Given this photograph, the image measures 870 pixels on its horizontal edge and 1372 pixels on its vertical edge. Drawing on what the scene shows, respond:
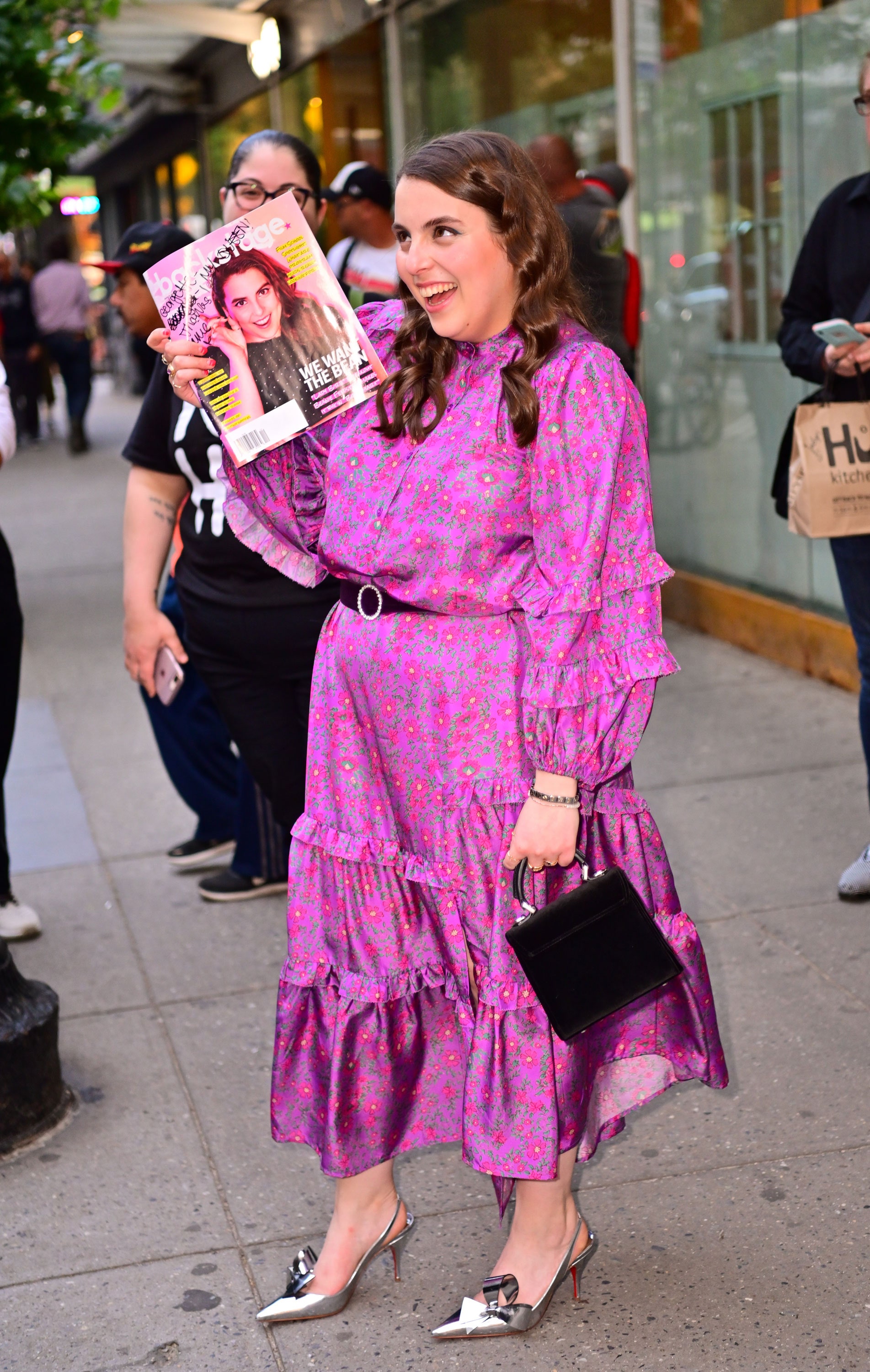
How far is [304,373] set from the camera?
265 centimetres

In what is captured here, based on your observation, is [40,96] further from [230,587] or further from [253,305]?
[253,305]

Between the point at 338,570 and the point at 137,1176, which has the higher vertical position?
the point at 338,570

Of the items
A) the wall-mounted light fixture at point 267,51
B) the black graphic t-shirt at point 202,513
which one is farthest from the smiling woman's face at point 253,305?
the wall-mounted light fixture at point 267,51

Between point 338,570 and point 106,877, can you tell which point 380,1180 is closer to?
point 338,570

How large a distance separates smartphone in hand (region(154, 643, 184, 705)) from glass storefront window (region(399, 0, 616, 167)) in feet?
16.8

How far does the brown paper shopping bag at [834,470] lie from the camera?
4141 millimetres

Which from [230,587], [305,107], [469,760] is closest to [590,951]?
[469,760]

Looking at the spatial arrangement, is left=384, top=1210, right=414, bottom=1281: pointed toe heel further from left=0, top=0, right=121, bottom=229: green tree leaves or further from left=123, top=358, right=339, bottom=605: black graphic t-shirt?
left=0, top=0, right=121, bottom=229: green tree leaves

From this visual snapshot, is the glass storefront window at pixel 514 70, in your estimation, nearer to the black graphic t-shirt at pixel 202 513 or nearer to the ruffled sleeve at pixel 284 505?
the black graphic t-shirt at pixel 202 513

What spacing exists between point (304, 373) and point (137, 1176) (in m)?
1.69

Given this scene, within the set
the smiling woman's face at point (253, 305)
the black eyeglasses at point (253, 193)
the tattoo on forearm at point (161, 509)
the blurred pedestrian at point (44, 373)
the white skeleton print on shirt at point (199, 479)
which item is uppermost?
the black eyeglasses at point (253, 193)

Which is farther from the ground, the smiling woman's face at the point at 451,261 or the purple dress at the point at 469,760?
the smiling woman's face at the point at 451,261

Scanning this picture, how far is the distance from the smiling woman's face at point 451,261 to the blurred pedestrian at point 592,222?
3814 millimetres

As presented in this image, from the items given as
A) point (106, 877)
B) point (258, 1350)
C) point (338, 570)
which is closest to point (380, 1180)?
point (258, 1350)
